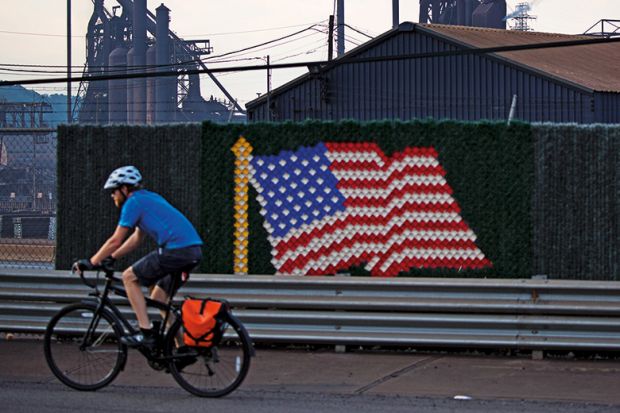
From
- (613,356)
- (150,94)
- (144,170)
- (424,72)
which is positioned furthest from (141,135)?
(150,94)

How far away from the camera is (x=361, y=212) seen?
1077 centimetres

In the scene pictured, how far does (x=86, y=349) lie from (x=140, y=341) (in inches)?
22.0

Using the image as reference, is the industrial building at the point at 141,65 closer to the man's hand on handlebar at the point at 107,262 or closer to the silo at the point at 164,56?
the silo at the point at 164,56

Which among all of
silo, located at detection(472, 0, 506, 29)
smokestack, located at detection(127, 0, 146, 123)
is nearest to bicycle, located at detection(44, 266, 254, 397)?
silo, located at detection(472, 0, 506, 29)

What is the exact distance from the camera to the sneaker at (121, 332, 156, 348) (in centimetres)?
802

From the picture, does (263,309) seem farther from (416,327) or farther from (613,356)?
(613,356)

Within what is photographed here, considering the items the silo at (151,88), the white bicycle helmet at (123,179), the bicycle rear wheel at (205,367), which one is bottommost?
the bicycle rear wheel at (205,367)

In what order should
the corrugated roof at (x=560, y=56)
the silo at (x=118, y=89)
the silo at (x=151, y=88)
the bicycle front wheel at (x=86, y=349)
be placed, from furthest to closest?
the silo at (x=118, y=89)
the silo at (x=151, y=88)
the corrugated roof at (x=560, y=56)
the bicycle front wheel at (x=86, y=349)

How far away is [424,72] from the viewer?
2762 centimetres

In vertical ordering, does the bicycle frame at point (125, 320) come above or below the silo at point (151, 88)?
below

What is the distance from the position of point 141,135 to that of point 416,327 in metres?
3.77

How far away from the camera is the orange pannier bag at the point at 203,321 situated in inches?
307

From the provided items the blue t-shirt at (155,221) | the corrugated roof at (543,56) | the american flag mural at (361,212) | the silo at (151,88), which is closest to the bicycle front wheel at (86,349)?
the blue t-shirt at (155,221)

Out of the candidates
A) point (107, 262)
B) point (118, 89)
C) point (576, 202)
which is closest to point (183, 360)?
point (107, 262)
